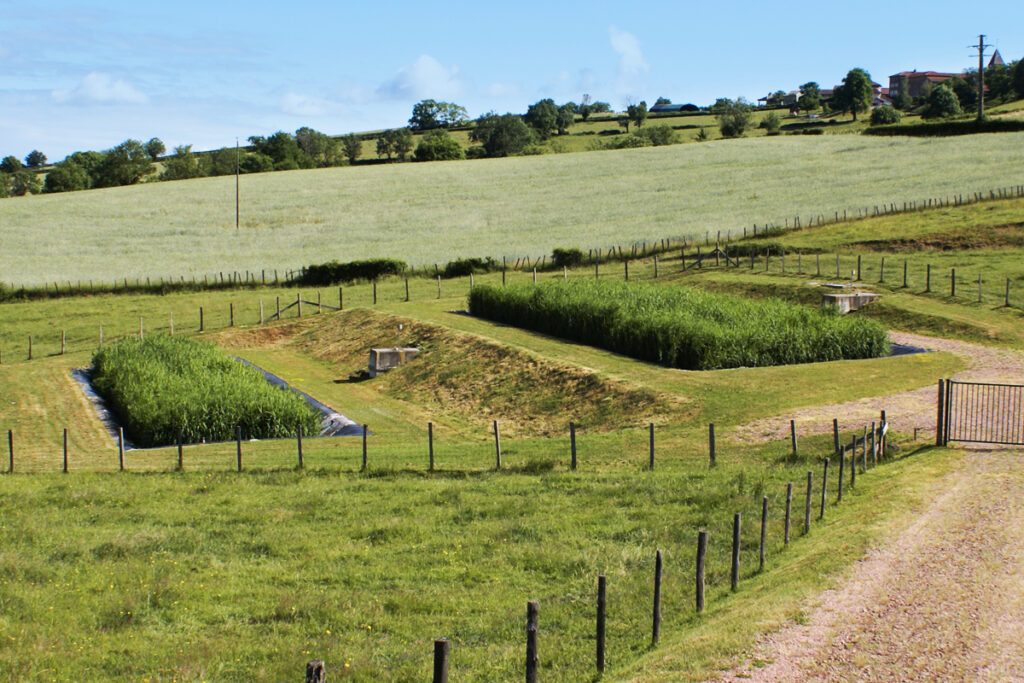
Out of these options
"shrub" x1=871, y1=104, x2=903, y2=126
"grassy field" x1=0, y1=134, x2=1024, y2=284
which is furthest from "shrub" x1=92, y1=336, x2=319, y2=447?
"shrub" x1=871, y1=104, x2=903, y2=126

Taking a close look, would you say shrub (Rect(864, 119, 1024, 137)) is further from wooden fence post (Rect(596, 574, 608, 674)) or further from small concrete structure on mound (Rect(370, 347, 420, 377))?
wooden fence post (Rect(596, 574, 608, 674))

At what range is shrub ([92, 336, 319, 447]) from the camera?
3959 cm

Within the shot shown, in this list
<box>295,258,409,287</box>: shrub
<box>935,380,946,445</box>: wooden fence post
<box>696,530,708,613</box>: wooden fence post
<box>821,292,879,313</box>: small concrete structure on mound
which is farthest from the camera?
<box>295,258,409,287</box>: shrub

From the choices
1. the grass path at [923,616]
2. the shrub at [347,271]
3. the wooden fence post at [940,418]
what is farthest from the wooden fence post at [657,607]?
the shrub at [347,271]

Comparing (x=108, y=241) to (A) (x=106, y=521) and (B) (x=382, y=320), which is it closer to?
(B) (x=382, y=320)

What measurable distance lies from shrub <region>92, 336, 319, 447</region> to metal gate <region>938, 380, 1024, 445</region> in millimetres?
21105

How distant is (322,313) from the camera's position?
6794 cm

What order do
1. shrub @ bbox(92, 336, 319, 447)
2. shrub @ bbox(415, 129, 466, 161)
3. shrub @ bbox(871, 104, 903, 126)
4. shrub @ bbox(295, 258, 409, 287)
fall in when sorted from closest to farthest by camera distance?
shrub @ bbox(92, 336, 319, 447) → shrub @ bbox(295, 258, 409, 287) → shrub @ bbox(871, 104, 903, 126) → shrub @ bbox(415, 129, 466, 161)

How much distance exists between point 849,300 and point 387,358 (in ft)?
75.2

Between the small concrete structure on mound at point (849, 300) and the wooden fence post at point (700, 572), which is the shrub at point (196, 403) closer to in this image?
the wooden fence post at point (700, 572)

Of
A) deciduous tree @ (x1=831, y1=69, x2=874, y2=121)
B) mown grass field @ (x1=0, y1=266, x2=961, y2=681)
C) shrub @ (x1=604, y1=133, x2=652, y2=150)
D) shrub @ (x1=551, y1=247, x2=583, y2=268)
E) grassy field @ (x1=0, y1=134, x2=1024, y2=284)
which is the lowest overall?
mown grass field @ (x1=0, y1=266, x2=961, y2=681)

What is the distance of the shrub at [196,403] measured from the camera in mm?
39594

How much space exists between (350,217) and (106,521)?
268 feet

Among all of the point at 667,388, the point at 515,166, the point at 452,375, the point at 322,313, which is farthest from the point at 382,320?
the point at 515,166
